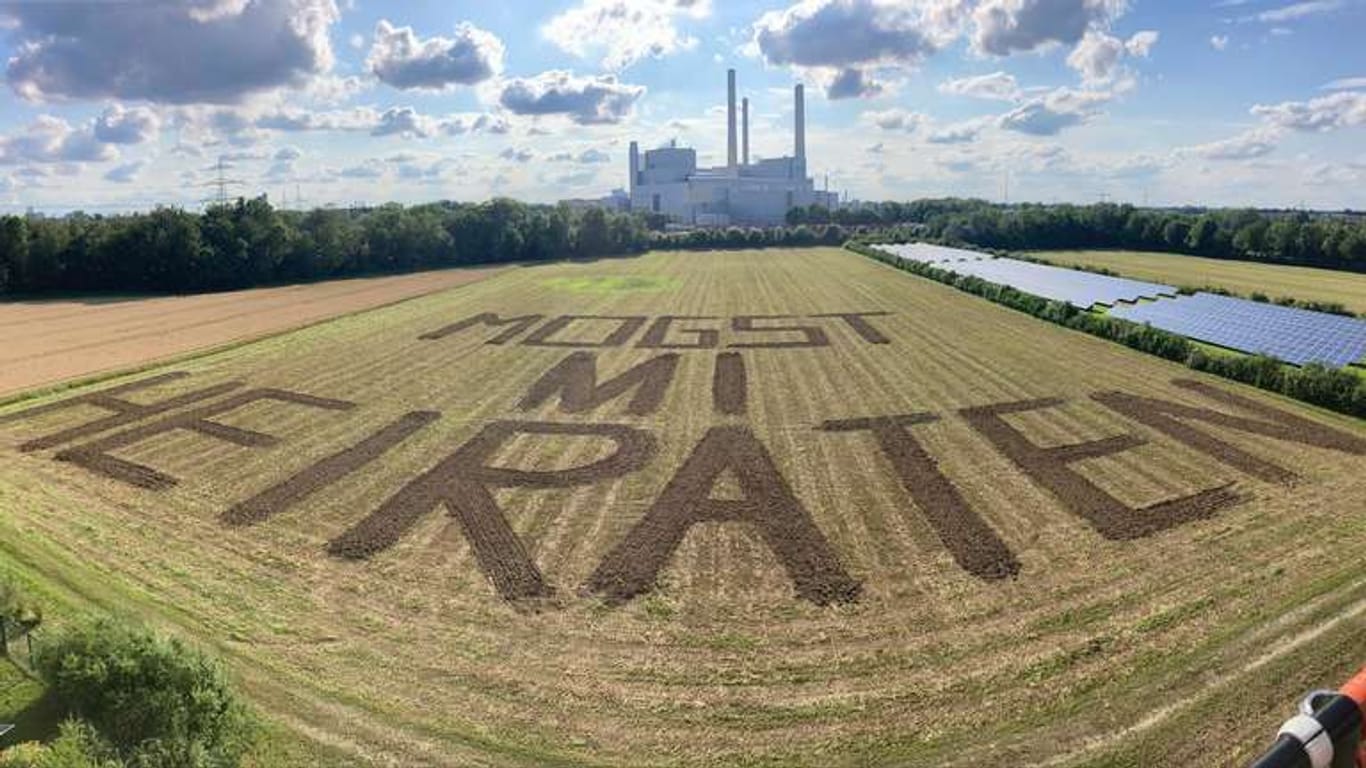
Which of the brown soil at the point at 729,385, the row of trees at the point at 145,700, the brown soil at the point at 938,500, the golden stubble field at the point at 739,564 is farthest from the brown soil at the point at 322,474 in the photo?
the brown soil at the point at 938,500

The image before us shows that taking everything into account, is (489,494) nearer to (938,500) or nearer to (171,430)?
(938,500)

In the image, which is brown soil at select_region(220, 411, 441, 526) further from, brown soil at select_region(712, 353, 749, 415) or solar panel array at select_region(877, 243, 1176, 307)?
solar panel array at select_region(877, 243, 1176, 307)

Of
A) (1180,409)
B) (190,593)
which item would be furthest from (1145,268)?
(190,593)

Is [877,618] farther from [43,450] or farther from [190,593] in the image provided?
[43,450]

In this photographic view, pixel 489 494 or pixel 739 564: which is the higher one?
pixel 489 494

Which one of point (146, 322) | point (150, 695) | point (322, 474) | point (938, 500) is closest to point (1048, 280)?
point (938, 500)

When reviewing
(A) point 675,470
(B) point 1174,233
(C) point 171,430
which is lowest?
(A) point 675,470

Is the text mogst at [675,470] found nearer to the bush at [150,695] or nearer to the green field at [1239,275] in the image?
the bush at [150,695]
